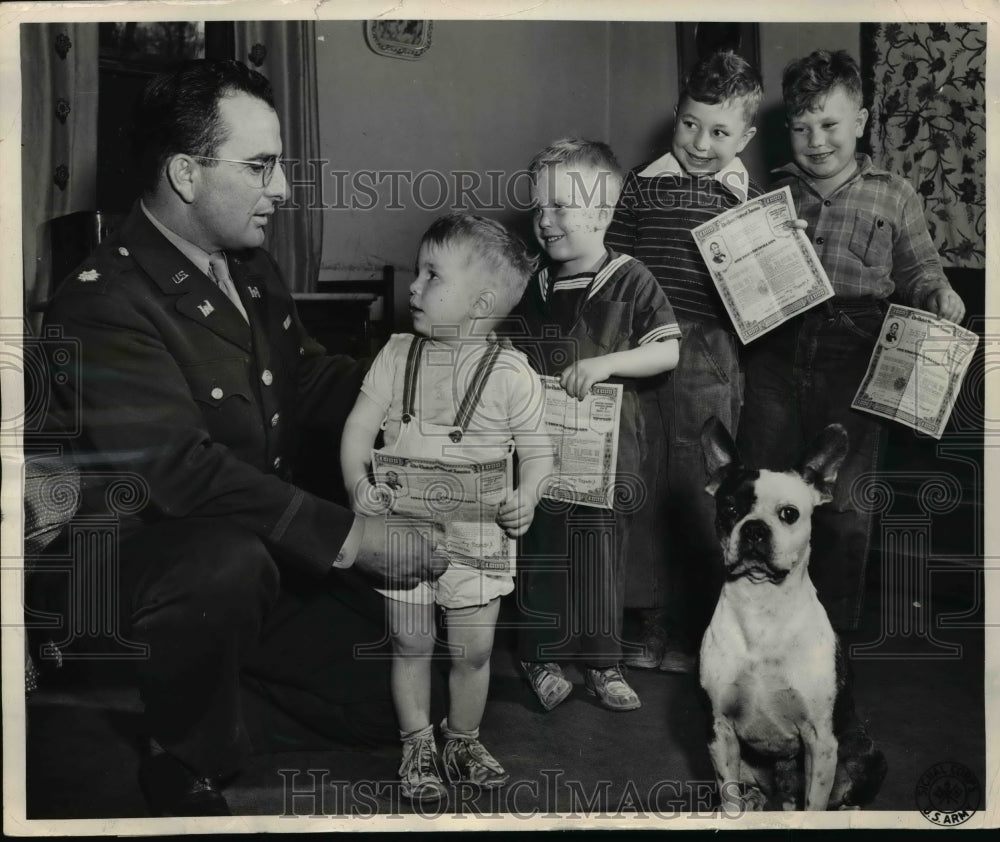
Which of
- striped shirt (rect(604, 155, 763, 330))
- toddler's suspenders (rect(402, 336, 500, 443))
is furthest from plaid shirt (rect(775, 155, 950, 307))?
toddler's suspenders (rect(402, 336, 500, 443))

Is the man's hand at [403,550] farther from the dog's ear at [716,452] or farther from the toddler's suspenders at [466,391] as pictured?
the dog's ear at [716,452]

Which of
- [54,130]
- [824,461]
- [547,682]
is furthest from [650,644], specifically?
[54,130]

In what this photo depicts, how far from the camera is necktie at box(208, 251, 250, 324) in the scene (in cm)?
239

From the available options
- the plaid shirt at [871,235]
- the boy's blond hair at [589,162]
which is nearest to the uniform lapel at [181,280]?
the boy's blond hair at [589,162]

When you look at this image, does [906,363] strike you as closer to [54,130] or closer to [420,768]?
[420,768]

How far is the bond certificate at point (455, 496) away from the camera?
7.75 feet

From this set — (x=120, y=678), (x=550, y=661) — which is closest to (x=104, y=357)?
(x=120, y=678)

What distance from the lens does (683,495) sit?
2502mm

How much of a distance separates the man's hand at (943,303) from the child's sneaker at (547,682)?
1.21m

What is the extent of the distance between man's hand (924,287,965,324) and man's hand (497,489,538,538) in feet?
3.41

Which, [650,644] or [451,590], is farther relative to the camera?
[650,644]

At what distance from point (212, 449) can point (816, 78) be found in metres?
1.61

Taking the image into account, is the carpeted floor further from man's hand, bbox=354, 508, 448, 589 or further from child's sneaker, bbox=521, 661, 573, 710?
man's hand, bbox=354, 508, 448, 589

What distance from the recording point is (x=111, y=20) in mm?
2453
